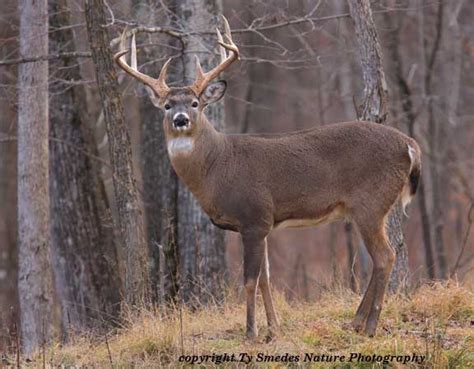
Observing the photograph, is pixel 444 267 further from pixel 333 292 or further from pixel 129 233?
pixel 129 233

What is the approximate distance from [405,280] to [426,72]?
9078 mm

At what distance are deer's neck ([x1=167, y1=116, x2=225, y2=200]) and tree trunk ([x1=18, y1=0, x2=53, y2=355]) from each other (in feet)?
8.60

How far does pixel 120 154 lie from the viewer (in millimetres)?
10984

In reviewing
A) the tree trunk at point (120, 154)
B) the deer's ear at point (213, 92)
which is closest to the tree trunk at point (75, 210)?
the tree trunk at point (120, 154)

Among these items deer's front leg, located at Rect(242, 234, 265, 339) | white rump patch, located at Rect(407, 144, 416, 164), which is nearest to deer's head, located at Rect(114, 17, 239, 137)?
deer's front leg, located at Rect(242, 234, 265, 339)

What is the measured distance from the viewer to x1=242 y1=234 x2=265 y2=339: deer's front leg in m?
9.42

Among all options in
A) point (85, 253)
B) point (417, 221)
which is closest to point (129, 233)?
point (85, 253)

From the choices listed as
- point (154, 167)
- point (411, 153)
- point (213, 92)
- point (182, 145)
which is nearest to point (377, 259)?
point (411, 153)

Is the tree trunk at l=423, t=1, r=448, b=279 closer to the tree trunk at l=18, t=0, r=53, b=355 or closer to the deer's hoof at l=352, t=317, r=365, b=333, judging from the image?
the tree trunk at l=18, t=0, r=53, b=355

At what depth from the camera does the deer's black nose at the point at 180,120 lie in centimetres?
952

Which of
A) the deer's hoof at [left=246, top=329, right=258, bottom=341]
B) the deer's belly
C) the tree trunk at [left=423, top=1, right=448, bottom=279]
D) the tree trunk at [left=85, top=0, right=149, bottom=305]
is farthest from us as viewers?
the tree trunk at [left=423, top=1, right=448, bottom=279]

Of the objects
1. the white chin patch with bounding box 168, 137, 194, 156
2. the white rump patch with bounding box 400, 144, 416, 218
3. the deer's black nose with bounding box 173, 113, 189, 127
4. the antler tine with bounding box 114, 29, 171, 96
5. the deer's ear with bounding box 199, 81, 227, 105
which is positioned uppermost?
the antler tine with bounding box 114, 29, 171, 96

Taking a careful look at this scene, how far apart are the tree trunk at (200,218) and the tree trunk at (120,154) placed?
1.67 metres

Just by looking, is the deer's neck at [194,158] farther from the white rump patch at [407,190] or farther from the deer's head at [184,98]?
the white rump patch at [407,190]
